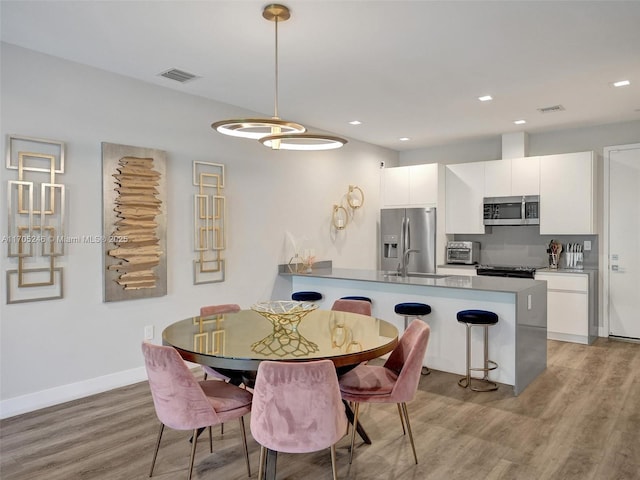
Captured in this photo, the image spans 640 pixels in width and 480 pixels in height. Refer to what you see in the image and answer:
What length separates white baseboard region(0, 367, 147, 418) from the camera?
3322mm

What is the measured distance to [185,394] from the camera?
7.20ft

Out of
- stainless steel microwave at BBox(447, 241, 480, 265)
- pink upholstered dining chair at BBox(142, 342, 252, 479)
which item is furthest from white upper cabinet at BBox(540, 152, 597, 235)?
pink upholstered dining chair at BBox(142, 342, 252, 479)

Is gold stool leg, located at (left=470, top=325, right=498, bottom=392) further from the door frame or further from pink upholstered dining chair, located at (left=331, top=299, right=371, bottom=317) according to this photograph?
the door frame

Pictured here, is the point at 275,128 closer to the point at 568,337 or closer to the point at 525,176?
the point at 525,176

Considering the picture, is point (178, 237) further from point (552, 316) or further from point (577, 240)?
point (577, 240)

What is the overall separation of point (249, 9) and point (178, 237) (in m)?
2.32

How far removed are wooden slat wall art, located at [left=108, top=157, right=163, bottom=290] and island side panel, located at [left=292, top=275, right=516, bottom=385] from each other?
195 centimetres

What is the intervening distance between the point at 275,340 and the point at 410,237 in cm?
442

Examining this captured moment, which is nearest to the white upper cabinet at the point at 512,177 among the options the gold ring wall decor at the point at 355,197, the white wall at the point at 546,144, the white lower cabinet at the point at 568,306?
the white wall at the point at 546,144

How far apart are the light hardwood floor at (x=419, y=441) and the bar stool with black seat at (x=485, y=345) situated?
0.39 ft

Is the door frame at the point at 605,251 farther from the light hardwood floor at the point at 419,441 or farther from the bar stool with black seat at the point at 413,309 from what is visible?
the bar stool with black seat at the point at 413,309

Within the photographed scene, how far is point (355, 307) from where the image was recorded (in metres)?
3.54

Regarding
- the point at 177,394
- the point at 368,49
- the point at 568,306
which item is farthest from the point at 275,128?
the point at 568,306

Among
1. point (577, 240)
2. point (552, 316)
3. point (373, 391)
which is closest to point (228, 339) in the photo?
point (373, 391)
